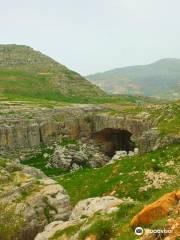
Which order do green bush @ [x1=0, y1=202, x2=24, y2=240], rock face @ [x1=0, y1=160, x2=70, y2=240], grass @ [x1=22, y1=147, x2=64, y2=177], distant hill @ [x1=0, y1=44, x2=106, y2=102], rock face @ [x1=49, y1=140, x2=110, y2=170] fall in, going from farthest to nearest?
1. distant hill @ [x1=0, y1=44, x2=106, y2=102]
2. rock face @ [x1=49, y1=140, x2=110, y2=170]
3. grass @ [x1=22, y1=147, x2=64, y2=177]
4. rock face @ [x1=0, y1=160, x2=70, y2=240]
5. green bush @ [x1=0, y1=202, x2=24, y2=240]

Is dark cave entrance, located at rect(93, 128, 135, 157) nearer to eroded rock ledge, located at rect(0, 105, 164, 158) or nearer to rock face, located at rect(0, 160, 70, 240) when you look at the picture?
eroded rock ledge, located at rect(0, 105, 164, 158)

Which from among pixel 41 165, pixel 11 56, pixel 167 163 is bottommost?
pixel 41 165

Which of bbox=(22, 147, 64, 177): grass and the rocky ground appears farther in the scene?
bbox=(22, 147, 64, 177): grass

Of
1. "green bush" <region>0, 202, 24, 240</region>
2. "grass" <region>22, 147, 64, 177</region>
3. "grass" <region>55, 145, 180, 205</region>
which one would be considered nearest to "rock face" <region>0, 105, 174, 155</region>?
"grass" <region>22, 147, 64, 177</region>

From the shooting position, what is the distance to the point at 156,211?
52.0 feet

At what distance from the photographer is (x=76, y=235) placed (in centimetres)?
1823

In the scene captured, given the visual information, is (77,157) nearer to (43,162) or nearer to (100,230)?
(43,162)

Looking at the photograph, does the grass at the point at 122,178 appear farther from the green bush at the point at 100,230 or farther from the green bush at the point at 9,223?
the green bush at the point at 100,230

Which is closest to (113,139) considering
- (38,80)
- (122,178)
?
(122,178)

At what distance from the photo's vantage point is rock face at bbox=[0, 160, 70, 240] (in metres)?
26.0

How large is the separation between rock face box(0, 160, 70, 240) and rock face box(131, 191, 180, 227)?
36.4 ft

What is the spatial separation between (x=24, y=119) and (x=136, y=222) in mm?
40216

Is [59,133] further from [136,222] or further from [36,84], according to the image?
[136,222]

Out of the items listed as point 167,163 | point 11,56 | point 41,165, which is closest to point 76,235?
point 167,163
